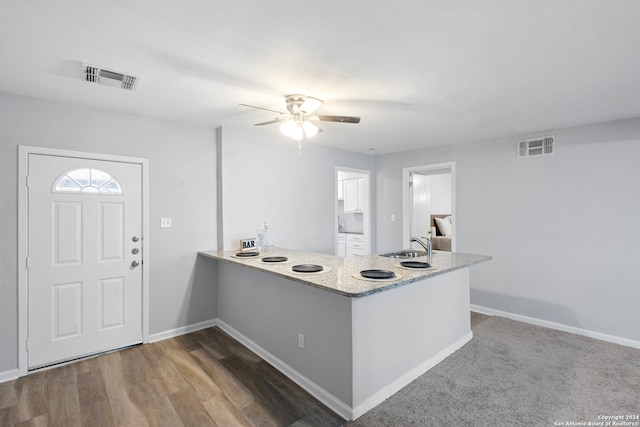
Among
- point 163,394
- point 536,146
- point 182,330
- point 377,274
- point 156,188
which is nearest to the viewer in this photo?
point 377,274

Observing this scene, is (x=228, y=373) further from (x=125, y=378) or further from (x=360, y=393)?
(x=360, y=393)

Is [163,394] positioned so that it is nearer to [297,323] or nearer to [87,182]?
[297,323]

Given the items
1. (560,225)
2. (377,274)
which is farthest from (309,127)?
(560,225)

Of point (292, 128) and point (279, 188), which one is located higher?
point (292, 128)

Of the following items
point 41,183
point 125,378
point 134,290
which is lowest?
point 125,378

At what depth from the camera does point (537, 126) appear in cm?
355

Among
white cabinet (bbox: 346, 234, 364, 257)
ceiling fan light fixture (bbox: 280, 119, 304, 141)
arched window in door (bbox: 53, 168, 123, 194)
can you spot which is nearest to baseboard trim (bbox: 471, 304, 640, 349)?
white cabinet (bbox: 346, 234, 364, 257)

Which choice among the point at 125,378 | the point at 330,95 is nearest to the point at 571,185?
the point at 330,95

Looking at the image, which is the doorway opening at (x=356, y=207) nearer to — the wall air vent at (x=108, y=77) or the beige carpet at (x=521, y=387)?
the beige carpet at (x=521, y=387)

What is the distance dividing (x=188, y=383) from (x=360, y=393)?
1400mm

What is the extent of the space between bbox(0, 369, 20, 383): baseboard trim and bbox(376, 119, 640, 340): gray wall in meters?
4.99

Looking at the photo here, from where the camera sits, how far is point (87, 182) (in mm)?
2959

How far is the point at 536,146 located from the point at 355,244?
3.56 metres

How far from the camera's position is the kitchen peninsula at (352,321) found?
2070 mm
